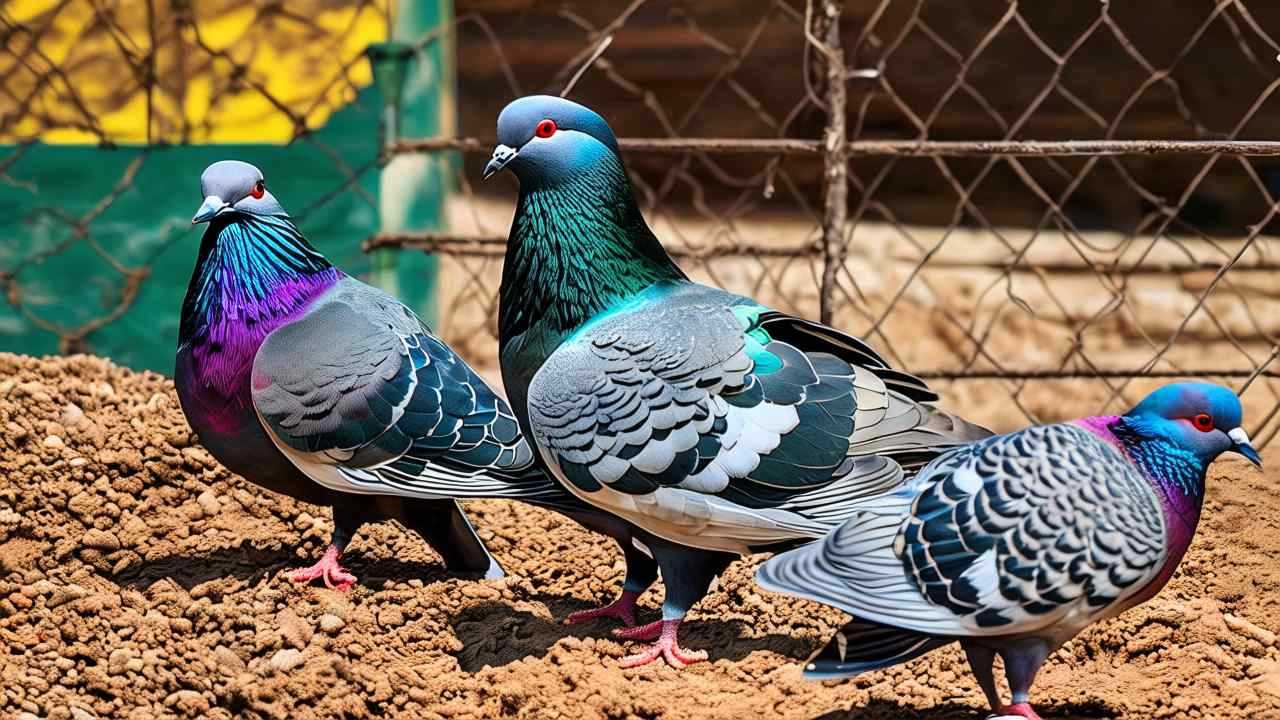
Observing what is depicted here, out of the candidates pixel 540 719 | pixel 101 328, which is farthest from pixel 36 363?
pixel 540 719

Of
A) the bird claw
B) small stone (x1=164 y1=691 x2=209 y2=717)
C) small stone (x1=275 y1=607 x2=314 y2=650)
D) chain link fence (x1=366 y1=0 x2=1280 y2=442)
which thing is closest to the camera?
small stone (x1=164 y1=691 x2=209 y2=717)

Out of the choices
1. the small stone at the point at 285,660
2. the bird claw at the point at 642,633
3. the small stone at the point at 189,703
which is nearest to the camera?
the small stone at the point at 189,703

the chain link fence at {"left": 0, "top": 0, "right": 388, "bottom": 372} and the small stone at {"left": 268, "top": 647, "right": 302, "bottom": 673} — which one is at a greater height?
the chain link fence at {"left": 0, "top": 0, "right": 388, "bottom": 372}

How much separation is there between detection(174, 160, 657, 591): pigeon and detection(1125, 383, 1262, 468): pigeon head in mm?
1257

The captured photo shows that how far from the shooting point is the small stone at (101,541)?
12.5ft

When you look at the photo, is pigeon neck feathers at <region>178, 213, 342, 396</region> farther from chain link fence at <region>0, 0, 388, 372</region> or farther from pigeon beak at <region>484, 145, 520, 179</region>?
chain link fence at <region>0, 0, 388, 372</region>

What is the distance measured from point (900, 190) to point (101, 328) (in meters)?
3.46

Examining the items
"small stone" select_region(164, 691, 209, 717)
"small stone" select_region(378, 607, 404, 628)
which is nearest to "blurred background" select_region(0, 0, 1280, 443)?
"small stone" select_region(378, 607, 404, 628)

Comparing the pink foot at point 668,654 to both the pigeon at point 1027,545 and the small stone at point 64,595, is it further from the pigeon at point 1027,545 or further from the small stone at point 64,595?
the small stone at point 64,595

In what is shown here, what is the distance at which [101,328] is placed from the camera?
5797 millimetres

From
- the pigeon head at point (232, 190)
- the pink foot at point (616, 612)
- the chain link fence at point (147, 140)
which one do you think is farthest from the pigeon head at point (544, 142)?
the chain link fence at point (147, 140)

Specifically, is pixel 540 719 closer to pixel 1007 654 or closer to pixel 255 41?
pixel 1007 654

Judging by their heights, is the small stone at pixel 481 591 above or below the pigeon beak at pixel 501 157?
below

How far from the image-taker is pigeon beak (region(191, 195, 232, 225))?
3551mm
